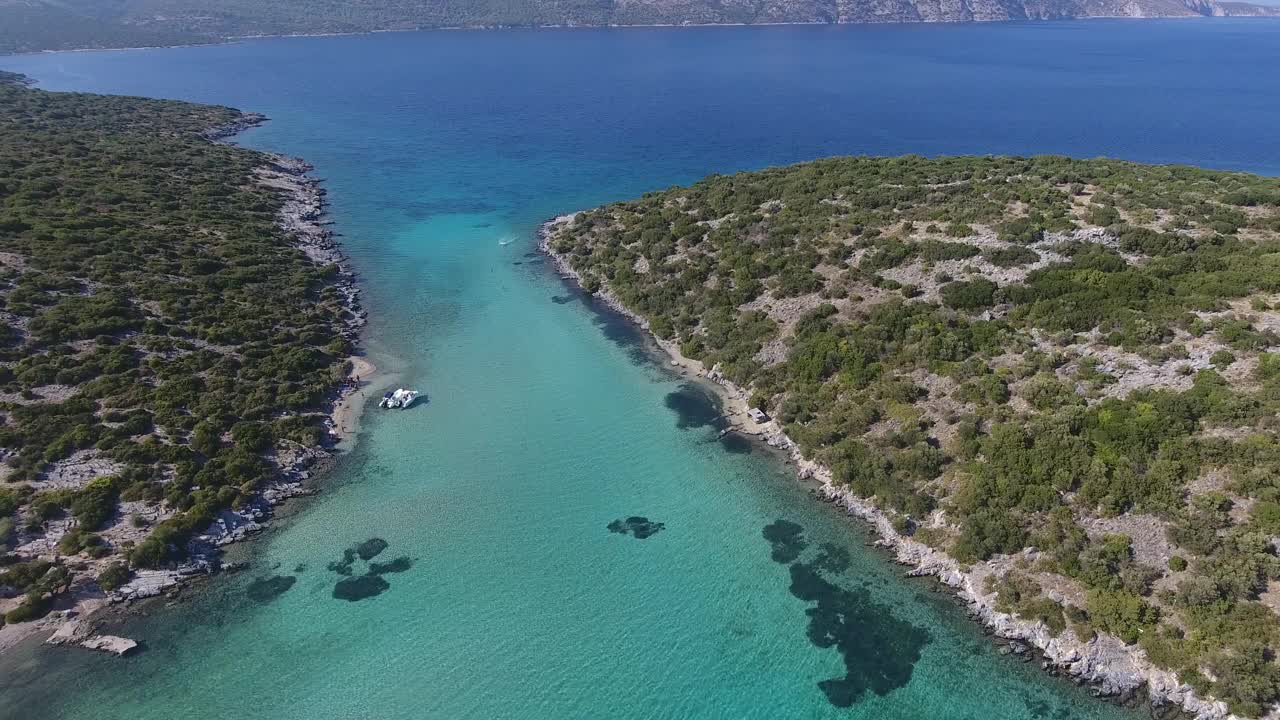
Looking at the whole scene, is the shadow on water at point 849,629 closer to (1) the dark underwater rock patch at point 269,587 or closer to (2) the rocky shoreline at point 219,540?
(1) the dark underwater rock patch at point 269,587

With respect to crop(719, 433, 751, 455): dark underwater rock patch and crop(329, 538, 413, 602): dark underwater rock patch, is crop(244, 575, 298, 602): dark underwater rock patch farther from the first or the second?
crop(719, 433, 751, 455): dark underwater rock patch

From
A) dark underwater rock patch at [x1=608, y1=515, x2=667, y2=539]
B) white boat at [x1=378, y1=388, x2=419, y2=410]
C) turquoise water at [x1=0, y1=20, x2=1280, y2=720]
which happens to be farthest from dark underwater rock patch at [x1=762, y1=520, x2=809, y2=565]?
white boat at [x1=378, y1=388, x2=419, y2=410]

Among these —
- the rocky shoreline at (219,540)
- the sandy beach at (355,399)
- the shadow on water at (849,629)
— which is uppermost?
the sandy beach at (355,399)

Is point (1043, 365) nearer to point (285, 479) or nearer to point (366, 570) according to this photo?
point (366, 570)

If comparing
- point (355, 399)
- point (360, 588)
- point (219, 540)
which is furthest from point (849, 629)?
point (355, 399)

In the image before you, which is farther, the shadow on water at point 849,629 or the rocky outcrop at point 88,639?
the rocky outcrop at point 88,639

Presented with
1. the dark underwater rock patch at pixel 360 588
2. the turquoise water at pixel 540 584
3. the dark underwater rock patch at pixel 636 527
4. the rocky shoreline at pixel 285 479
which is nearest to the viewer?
the turquoise water at pixel 540 584

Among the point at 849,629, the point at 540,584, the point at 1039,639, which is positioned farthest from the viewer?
the point at 540,584

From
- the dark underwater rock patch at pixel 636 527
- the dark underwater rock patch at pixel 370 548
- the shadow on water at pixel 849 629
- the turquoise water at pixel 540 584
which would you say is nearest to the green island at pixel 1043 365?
the turquoise water at pixel 540 584
